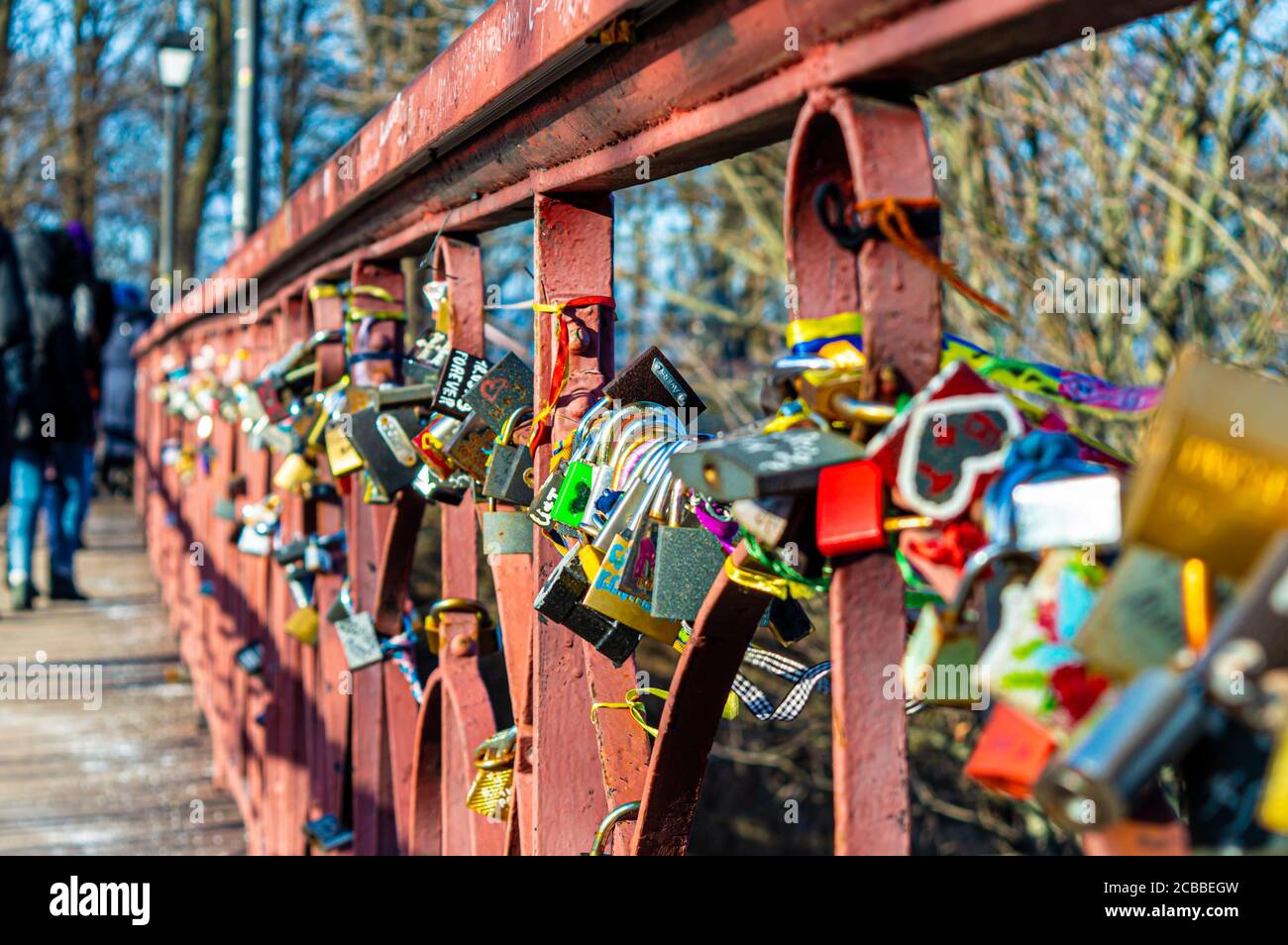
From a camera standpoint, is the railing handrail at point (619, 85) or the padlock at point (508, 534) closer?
the railing handrail at point (619, 85)

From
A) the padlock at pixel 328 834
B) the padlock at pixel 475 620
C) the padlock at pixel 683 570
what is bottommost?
the padlock at pixel 328 834

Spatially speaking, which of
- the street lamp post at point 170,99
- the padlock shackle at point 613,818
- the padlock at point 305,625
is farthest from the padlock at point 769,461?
the street lamp post at point 170,99

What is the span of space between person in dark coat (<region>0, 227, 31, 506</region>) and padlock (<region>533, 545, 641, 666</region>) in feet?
18.9

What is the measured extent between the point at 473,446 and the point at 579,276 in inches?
10.4

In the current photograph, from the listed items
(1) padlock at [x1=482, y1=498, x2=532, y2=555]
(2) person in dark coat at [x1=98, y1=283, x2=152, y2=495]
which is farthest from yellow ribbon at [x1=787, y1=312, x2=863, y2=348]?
(2) person in dark coat at [x1=98, y1=283, x2=152, y2=495]

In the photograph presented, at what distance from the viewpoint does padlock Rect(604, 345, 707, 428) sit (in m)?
1.42

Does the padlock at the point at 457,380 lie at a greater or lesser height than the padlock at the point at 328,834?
greater

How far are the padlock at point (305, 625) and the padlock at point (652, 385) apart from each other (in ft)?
5.31

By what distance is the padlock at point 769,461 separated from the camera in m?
0.84

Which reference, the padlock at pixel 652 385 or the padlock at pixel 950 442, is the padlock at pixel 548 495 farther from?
the padlock at pixel 950 442

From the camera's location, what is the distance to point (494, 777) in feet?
5.72

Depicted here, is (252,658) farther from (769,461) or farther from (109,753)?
(769,461)
